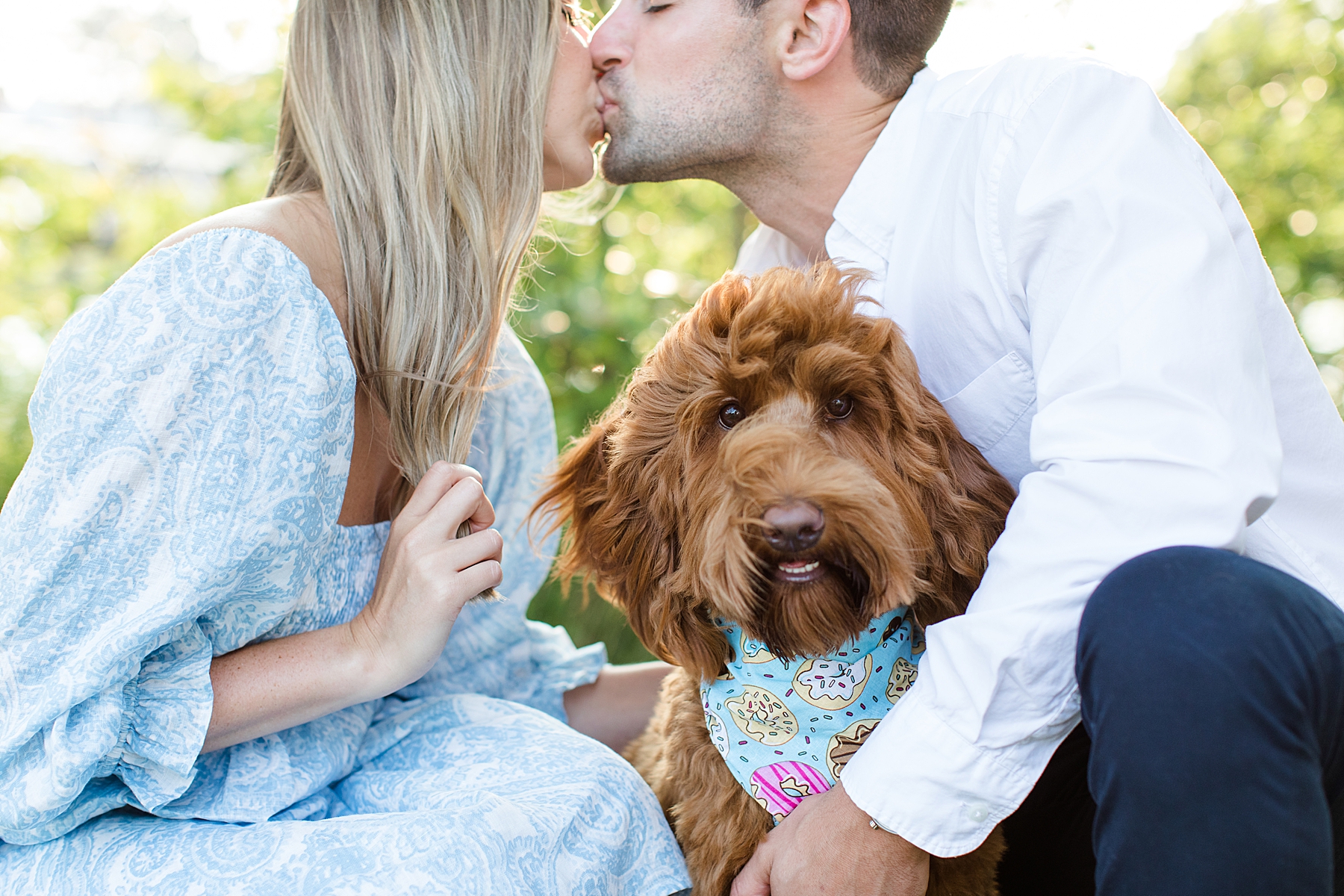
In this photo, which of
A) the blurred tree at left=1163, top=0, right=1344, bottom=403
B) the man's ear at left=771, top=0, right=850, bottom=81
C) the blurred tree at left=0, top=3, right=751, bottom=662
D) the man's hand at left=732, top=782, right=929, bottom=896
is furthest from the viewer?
the blurred tree at left=1163, top=0, right=1344, bottom=403

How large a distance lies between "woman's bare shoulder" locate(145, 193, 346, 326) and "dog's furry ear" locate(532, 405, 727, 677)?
0.63 metres

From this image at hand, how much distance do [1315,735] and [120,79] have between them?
21.6 ft

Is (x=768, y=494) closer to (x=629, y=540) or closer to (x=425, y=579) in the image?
(x=629, y=540)

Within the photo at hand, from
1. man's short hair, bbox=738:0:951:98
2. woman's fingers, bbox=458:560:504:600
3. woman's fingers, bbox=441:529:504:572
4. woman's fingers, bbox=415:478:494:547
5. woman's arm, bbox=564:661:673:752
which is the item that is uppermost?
man's short hair, bbox=738:0:951:98

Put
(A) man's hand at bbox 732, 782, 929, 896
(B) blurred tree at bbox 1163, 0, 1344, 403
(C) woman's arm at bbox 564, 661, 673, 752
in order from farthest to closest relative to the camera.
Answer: (B) blurred tree at bbox 1163, 0, 1344, 403 < (C) woman's arm at bbox 564, 661, 673, 752 < (A) man's hand at bbox 732, 782, 929, 896

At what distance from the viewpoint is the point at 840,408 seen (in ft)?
6.00

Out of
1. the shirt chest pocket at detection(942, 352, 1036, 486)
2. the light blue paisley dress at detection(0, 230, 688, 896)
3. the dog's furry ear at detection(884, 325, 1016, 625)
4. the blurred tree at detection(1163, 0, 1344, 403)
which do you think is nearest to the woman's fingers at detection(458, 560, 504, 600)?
the light blue paisley dress at detection(0, 230, 688, 896)

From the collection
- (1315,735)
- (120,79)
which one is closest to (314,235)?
(1315,735)

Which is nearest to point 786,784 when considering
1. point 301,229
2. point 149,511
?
point 149,511

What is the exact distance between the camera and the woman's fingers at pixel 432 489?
6.45ft

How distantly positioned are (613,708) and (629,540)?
1.03 metres

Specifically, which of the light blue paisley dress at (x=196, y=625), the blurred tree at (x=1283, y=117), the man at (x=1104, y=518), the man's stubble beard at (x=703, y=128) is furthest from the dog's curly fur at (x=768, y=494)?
the blurred tree at (x=1283, y=117)

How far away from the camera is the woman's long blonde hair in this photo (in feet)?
6.92

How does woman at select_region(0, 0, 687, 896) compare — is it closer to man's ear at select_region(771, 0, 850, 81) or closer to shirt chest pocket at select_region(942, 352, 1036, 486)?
man's ear at select_region(771, 0, 850, 81)
